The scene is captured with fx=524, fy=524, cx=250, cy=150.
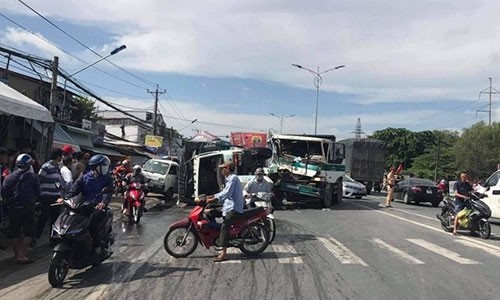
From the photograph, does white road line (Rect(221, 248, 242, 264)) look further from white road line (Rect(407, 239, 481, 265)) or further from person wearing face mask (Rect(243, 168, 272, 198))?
white road line (Rect(407, 239, 481, 265))

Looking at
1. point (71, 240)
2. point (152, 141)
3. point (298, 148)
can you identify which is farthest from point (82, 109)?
point (71, 240)

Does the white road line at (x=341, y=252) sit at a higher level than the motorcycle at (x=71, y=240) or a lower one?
lower

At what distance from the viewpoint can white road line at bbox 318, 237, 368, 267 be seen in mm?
9031

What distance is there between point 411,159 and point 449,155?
403 inches

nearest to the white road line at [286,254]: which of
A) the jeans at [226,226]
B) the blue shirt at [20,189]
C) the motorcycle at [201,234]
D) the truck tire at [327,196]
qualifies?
the motorcycle at [201,234]

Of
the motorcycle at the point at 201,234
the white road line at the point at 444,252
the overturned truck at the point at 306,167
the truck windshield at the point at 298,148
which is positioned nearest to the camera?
the motorcycle at the point at 201,234

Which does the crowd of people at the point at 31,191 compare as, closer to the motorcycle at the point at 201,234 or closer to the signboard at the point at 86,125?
the motorcycle at the point at 201,234

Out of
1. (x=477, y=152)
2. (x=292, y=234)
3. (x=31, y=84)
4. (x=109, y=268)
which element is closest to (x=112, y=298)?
(x=109, y=268)

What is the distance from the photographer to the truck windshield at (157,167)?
2419 cm

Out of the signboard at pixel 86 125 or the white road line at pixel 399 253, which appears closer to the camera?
the white road line at pixel 399 253

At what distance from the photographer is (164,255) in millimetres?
9414

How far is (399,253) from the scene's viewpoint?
33.0 ft

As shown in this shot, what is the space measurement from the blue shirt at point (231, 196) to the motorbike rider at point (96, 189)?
6.65 ft

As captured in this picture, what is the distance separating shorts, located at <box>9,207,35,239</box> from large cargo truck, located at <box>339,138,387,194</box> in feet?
94.8
